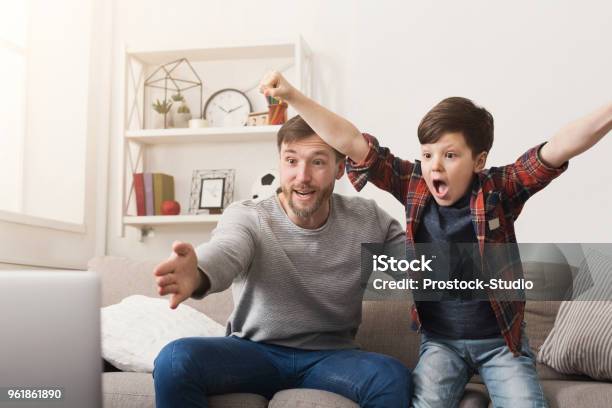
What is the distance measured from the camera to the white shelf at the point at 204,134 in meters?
3.21

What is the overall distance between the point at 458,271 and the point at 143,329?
0.91m

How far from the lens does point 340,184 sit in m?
3.29

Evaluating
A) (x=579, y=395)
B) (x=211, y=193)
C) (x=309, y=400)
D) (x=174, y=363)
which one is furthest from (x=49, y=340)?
(x=211, y=193)

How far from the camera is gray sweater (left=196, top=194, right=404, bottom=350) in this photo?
6.23ft

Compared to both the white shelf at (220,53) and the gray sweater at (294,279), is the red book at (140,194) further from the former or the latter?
the gray sweater at (294,279)

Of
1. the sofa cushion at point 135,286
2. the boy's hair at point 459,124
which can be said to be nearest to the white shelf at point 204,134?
the sofa cushion at point 135,286

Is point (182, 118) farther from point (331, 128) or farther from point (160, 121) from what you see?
point (331, 128)

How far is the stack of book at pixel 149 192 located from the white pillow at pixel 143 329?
1.03m

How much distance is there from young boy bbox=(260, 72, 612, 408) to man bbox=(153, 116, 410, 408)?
13 cm

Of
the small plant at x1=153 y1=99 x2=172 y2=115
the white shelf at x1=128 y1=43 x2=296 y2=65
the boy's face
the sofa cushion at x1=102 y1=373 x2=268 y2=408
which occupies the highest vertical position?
the white shelf at x1=128 y1=43 x2=296 y2=65

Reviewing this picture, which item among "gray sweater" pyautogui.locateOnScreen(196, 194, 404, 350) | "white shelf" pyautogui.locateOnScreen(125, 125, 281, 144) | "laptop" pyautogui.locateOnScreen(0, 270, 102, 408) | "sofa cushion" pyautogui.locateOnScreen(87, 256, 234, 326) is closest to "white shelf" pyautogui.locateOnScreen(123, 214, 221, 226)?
"white shelf" pyautogui.locateOnScreen(125, 125, 281, 144)

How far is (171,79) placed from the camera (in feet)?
11.4

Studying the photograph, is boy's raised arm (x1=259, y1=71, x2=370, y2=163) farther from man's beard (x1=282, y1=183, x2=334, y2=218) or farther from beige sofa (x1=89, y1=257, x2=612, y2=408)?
beige sofa (x1=89, y1=257, x2=612, y2=408)

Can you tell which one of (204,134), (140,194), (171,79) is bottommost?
(140,194)
